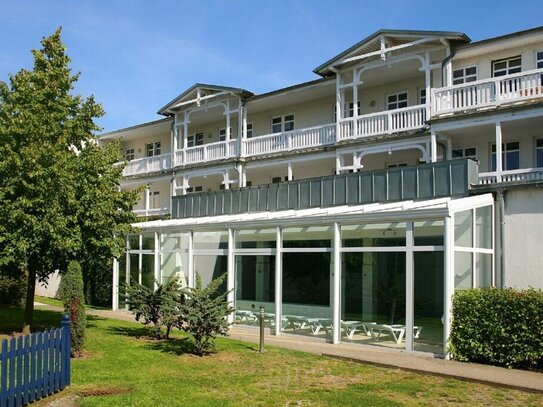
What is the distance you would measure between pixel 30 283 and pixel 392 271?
9.81 meters

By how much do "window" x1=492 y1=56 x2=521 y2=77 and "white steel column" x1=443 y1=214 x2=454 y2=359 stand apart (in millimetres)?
9496

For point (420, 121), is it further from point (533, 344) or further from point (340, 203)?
point (533, 344)

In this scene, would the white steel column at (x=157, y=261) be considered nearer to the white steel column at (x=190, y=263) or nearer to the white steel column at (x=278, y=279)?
the white steel column at (x=190, y=263)

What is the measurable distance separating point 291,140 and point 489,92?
9.39 metres

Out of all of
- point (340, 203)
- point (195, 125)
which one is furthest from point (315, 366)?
point (195, 125)

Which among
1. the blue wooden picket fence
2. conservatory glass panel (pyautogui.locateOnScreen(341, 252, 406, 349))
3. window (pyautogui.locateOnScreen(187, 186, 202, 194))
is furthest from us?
window (pyautogui.locateOnScreen(187, 186, 202, 194))

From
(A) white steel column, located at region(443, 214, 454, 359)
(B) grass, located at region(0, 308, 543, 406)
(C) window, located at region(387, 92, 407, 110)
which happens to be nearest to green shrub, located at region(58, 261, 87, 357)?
(B) grass, located at region(0, 308, 543, 406)

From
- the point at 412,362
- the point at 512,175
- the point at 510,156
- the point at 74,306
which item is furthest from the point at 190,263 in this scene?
the point at 510,156

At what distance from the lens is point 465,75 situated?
22.1 m

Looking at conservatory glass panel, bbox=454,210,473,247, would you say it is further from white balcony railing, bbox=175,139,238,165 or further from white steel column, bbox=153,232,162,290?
white balcony railing, bbox=175,139,238,165

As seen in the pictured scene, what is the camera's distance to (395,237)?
15.2m

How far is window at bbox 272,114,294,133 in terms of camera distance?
1139 inches

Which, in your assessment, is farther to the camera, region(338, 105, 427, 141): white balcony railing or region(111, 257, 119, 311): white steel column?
region(111, 257, 119, 311): white steel column

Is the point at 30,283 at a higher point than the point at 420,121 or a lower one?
lower
